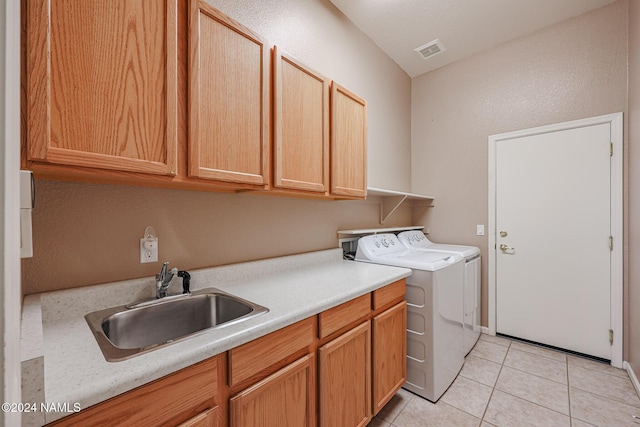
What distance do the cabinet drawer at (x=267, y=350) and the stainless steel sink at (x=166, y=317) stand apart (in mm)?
101

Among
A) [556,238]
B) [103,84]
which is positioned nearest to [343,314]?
[103,84]

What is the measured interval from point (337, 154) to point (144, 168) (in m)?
1.13

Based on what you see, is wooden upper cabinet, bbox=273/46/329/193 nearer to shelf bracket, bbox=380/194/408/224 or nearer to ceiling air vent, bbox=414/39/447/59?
shelf bracket, bbox=380/194/408/224

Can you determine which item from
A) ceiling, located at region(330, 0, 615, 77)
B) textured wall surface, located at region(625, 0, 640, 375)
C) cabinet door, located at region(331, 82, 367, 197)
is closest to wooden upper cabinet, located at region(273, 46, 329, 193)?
A: cabinet door, located at region(331, 82, 367, 197)

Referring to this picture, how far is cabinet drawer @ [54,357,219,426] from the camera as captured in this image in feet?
2.03

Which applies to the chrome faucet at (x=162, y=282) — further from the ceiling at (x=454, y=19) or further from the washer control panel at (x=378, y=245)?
the ceiling at (x=454, y=19)

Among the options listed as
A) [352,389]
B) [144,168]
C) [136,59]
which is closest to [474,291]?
[352,389]

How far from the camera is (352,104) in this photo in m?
1.96

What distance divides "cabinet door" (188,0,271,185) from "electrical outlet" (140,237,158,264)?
0.43 meters

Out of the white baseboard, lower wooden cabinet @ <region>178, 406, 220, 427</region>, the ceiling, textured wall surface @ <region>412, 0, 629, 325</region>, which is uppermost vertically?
the ceiling

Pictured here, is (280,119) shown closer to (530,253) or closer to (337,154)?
(337,154)

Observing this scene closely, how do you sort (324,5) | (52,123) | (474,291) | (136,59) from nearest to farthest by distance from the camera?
(52,123), (136,59), (324,5), (474,291)

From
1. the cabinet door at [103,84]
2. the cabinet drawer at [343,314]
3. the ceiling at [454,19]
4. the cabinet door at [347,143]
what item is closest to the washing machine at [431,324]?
the cabinet drawer at [343,314]

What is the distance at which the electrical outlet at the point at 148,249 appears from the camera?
1259 millimetres
